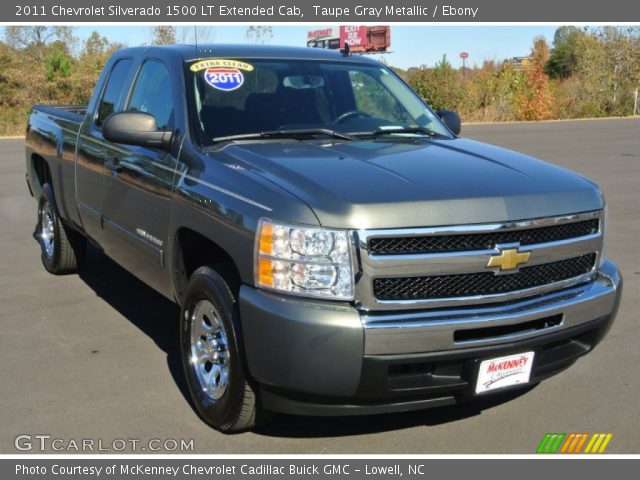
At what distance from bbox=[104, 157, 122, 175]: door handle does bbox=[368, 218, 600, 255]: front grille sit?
2.45 meters

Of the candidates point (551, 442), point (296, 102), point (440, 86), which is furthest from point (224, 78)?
point (440, 86)

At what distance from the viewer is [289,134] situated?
448 centimetres

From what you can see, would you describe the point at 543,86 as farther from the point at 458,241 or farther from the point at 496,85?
the point at 458,241

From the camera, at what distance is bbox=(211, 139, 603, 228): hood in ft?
10.8

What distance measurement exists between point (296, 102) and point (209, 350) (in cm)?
168

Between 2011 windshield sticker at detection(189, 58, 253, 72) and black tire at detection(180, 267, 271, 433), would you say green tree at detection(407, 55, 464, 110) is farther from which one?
black tire at detection(180, 267, 271, 433)

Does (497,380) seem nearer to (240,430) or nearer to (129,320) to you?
(240,430)

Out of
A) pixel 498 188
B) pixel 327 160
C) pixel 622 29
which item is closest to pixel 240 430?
pixel 327 160

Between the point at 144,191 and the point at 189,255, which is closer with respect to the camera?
the point at 189,255

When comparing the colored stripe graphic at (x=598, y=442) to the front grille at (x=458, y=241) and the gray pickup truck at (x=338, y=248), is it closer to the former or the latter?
A: the gray pickup truck at (x=338, y=248)

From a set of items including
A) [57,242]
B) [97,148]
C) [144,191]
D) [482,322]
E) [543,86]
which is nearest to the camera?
[482,322]

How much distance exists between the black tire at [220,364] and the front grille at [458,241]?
80cm

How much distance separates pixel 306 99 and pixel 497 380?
2.21 metres

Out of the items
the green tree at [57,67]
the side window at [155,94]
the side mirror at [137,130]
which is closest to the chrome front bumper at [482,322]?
the side mirror at [137,130]
